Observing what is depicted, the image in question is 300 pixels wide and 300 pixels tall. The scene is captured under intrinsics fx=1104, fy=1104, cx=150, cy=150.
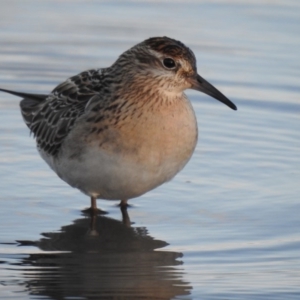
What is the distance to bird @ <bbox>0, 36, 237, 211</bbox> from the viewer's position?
10430mm

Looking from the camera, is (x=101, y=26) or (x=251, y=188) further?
(x=101, y=26)

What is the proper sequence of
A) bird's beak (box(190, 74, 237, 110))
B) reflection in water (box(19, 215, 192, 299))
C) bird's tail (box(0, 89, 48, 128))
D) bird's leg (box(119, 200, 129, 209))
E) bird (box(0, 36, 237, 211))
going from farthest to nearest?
A: bird's tail (box(0, 89, 48, 128)), bird's leg (box(119, 200, 129, 209)), bird's beak (box(190, 74, 237, 110)), bird (box(0, 36, 237, 211)), reflection in water (box(19, 215, 192, 299))

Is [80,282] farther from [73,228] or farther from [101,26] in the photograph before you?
[101,26]

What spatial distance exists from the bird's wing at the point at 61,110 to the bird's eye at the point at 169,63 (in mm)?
771

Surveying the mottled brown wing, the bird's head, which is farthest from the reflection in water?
the bird's head

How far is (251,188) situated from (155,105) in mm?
1777

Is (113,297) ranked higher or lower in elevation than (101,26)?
lower

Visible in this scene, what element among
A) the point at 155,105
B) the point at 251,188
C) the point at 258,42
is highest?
the point at 258,42

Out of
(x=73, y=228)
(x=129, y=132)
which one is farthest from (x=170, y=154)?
(x=73, y=228)

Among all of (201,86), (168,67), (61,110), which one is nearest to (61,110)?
(61,110)

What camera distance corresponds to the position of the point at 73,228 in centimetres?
1084

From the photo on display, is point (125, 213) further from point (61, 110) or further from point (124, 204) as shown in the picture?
point (61, 110)

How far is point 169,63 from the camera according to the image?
1063cm

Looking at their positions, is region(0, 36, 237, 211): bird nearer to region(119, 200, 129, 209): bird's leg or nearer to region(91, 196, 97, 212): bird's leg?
region(91, 196, 97, 212): bird's leg
